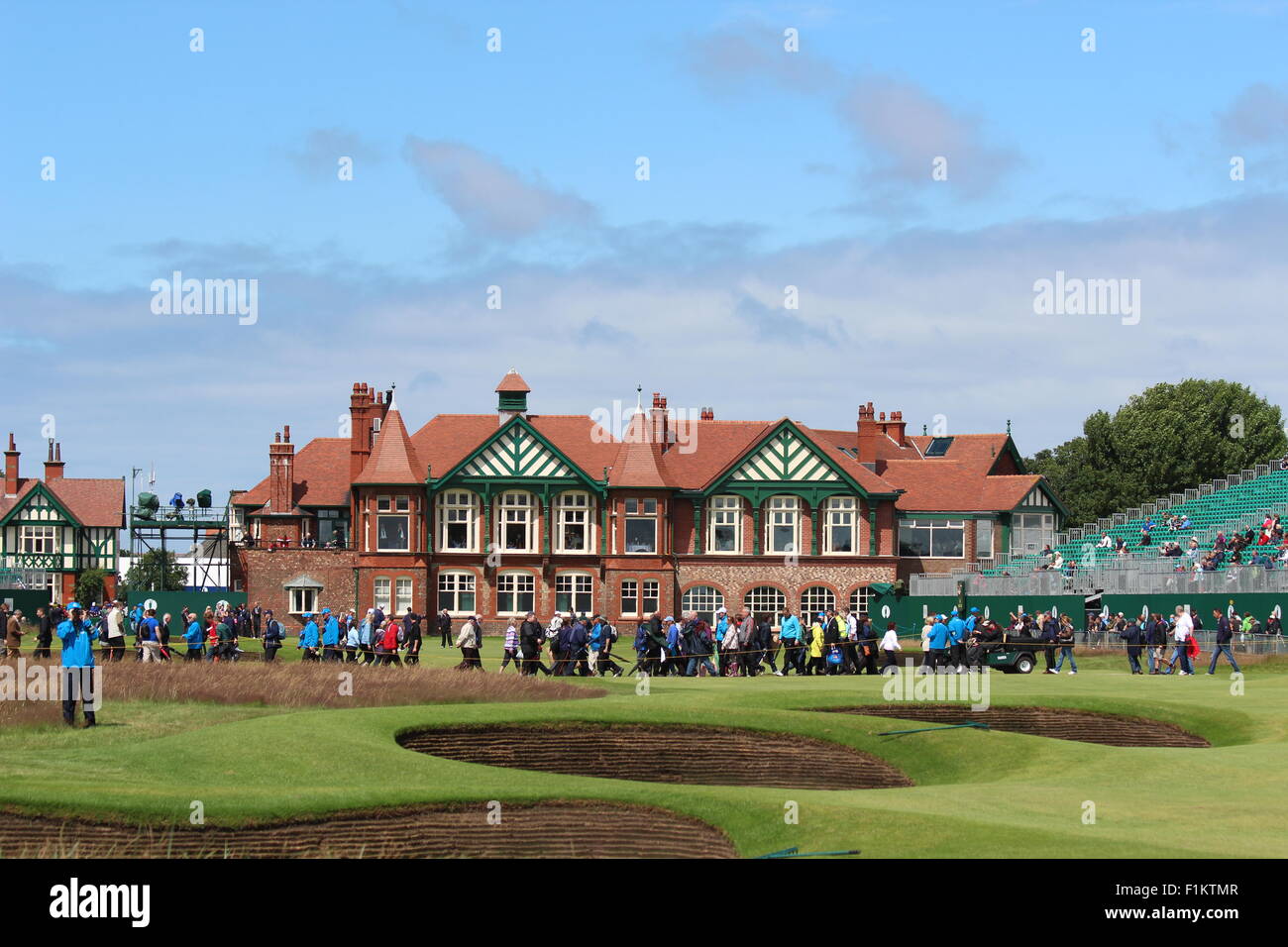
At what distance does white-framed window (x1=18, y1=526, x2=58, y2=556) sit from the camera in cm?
9938

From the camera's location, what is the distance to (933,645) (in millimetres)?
39312

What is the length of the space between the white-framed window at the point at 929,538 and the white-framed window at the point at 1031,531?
2.71 metres

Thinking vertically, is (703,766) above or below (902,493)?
below

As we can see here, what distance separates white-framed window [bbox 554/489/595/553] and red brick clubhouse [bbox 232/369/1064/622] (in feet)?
0.20

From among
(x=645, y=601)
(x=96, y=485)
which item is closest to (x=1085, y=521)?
(x=645, y=601)

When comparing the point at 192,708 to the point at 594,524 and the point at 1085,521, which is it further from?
the point at 1085,521

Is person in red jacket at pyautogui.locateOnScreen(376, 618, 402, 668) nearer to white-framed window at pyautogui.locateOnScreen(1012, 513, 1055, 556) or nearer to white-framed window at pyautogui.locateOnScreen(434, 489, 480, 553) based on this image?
white-framed window at pyautogui.locateOnScreen(434, 489, 480, 553)

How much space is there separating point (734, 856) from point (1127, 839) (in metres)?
4.14

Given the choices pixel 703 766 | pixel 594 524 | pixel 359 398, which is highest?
pixel 359 398

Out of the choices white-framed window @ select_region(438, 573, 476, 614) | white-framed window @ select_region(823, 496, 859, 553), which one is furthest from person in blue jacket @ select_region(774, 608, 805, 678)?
white-framed window @ select_region(438, 573, 476, 614)

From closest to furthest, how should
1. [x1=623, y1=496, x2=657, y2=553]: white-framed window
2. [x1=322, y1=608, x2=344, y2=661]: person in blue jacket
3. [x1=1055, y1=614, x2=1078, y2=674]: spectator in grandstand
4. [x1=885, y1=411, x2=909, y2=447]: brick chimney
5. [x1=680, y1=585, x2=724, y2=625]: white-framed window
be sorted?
[x1=1055, y1=614, x2=1078, y2=674]: spectator in grandstand
[x1=322, y1=608, x2=344, y2=661]: person in blue jacket
[x1=623, y1=496, x2=657, y2=553]: white-framed window
[x1=680, y1=585, x2=724, y2=625]: white-framed window
[x1=885, y1=411, x2=909, y2=447]: brick chimney
